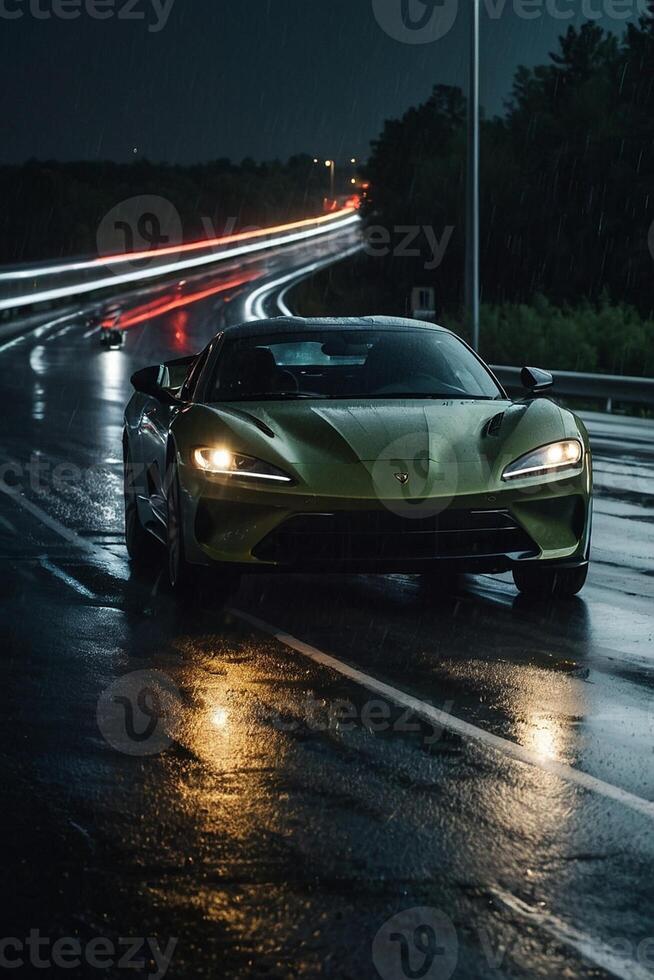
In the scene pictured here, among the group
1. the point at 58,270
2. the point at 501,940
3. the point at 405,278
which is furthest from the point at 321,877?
the point at 58,270

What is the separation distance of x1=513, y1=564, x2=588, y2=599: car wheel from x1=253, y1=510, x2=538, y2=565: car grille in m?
0.64

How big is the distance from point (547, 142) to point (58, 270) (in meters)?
20.4

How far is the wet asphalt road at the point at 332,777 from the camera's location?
4.08m

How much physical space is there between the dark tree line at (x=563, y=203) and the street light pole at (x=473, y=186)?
16.7 m

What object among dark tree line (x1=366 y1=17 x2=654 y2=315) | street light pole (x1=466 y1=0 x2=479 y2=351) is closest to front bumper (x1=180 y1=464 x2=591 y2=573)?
street light pole (x1=466 y1=0 x2=479 y2=351)

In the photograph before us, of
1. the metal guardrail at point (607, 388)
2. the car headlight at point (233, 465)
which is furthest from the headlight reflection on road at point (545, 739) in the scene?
the metal guardrail at point (607, 388)

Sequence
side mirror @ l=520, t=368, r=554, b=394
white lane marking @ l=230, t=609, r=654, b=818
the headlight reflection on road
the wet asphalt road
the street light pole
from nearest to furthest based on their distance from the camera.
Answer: the wet asphalt road → white lane marking @ l=230, t=609, r=654, b=818 → the headlight reflection on road → side mirror @ l=520, t=368, r=554, b=394 → the street light pole

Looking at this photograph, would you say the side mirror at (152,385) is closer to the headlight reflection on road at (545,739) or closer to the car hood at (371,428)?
the car hood at (371,428)

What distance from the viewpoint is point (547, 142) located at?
214ft

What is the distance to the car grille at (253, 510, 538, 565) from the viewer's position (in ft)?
27.1

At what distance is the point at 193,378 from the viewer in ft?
33.6

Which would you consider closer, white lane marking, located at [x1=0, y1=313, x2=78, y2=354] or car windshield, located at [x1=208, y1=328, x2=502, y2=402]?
car windshield, located at [x1=208, y1=328, x2=502, y2=402]

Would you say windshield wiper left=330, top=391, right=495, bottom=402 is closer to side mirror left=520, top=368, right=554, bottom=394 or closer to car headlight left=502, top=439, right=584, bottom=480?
side mirror left=520, top=368, right=554, bottom=394

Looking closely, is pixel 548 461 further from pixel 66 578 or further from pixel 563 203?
pixel 563 203
